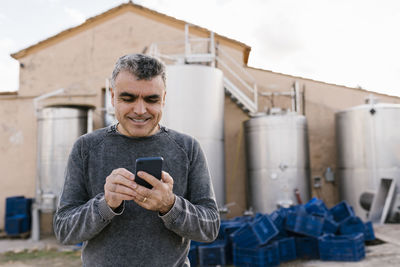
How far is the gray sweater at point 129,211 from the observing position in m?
1.34

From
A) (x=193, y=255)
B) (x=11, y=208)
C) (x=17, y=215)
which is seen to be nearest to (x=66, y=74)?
(x=11, y=208)

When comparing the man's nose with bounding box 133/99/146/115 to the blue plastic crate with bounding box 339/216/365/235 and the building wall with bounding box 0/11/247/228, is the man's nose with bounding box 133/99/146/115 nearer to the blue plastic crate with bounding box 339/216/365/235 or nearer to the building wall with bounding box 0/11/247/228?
the blue plastic crate with bounding box 339/216/365/235

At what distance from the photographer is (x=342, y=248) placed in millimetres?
5723

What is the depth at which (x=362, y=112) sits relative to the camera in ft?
31.5

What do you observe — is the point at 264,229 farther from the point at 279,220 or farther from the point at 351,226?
the point at 351,226

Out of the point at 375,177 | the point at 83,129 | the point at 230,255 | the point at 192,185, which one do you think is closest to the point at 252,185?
the point at 375,177

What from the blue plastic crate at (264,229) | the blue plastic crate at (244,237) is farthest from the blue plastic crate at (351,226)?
the blue plastic crate at (244,237)

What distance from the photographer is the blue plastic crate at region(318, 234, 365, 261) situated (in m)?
5.66

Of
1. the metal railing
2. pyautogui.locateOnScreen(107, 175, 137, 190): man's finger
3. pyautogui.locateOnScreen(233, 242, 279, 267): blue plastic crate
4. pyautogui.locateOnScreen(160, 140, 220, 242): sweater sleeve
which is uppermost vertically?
the metal railing

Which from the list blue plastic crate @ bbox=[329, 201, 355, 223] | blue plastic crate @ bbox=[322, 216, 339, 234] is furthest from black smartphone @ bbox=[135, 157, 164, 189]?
blue plastic crate @ bbox=[329, 201, 355, 223]

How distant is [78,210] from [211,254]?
4843mm

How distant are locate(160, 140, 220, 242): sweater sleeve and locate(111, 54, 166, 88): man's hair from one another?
0.38 meters

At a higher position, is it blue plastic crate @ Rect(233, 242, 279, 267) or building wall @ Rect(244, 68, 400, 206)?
building wall @ Rect(244, 68, 400, 206)

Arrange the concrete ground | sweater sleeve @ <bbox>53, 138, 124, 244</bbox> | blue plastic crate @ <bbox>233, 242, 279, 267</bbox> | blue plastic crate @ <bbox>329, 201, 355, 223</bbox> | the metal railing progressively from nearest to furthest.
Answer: sweater sleeve @ <bbox>53, 138, 124, 244</bbox> → blue plastic crate @ <bbox>233, 242, 279, 267</bbox> → the concrete ground → blue plastic crate @ <bbox>329, 201, 355, 223</bbox> → the metal railing
